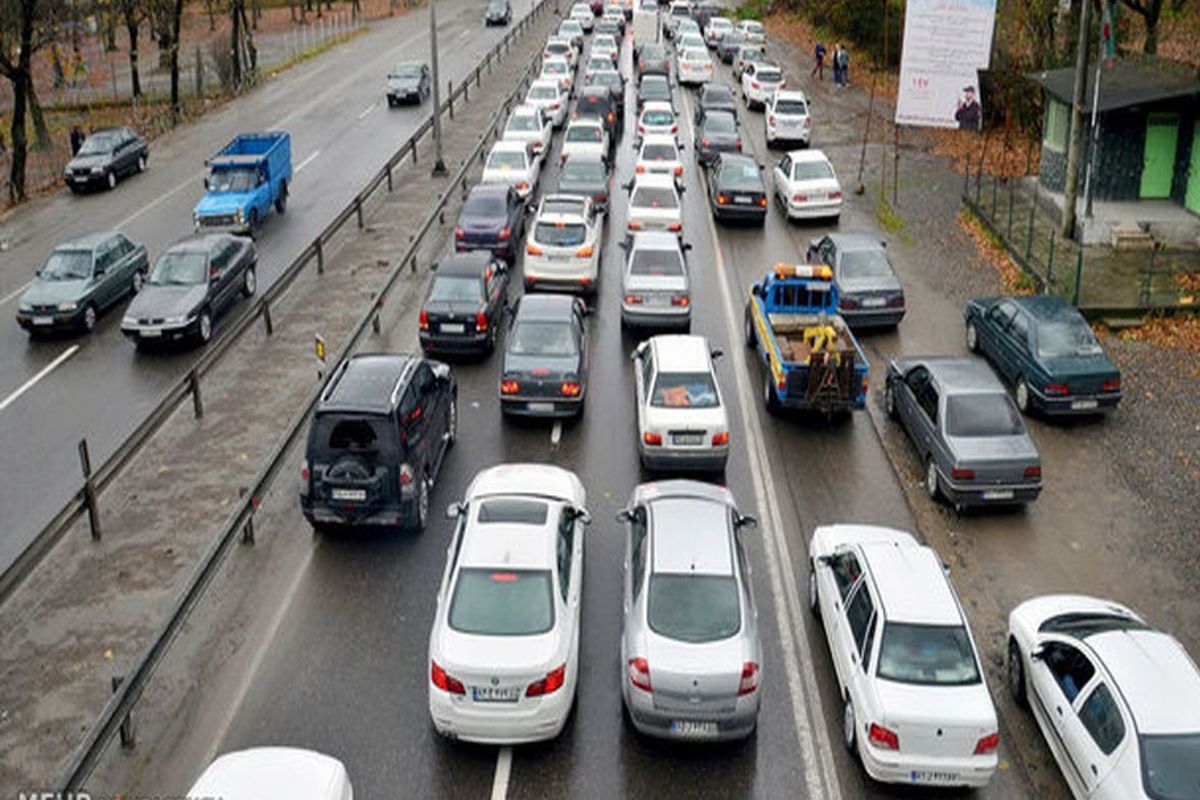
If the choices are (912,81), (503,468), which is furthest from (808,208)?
(503,468)

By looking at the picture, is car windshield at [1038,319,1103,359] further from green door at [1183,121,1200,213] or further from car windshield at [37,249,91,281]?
car windshield at [37,249,91,281]

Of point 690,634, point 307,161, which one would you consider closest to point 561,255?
point 690,634

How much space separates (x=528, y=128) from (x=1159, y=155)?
59.2ft

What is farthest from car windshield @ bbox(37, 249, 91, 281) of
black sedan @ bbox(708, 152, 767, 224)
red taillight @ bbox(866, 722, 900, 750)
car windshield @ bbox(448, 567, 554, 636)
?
red taillight @ bbox(866, 722, 900, 750)

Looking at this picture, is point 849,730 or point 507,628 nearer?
point 507,628

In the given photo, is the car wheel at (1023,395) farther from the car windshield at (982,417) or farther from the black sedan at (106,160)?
the black sedan at (106,160)

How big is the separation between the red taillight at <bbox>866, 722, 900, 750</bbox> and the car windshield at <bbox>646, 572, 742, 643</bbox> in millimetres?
1580

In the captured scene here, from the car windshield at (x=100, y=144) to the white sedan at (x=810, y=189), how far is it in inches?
844

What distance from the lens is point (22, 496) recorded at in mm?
16609

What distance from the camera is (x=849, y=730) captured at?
36.9 feet

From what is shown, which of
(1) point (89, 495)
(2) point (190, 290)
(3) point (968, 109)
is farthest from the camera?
(3) point (968, 109)

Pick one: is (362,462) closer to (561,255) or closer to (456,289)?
(456,289)

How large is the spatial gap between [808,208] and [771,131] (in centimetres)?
930

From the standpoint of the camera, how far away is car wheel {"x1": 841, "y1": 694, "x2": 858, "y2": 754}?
1109cm
